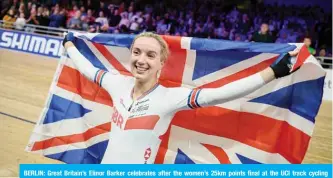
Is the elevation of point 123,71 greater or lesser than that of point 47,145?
greater

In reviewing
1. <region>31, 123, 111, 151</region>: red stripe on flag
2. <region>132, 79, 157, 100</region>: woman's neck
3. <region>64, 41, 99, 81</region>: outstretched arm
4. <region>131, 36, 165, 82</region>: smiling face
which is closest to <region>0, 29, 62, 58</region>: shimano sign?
<region>31, 123, 111, 151</region>: red stripe on flag

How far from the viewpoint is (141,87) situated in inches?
110

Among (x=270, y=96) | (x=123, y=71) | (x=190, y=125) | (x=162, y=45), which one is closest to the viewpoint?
(x=162, y=45)

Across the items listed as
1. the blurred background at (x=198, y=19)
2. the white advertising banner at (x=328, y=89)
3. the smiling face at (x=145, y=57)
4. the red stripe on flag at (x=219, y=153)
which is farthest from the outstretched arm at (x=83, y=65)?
the blurred background at (x=198, y=19)

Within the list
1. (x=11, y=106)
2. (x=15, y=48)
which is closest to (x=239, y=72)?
(x=11, y=106)

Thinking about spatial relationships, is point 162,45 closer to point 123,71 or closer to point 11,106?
point 123,71

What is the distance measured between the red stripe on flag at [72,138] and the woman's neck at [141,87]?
927mm

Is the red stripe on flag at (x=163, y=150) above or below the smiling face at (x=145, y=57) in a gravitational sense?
below

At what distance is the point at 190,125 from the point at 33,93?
5308 mm

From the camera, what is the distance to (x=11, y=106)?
21.3 ft

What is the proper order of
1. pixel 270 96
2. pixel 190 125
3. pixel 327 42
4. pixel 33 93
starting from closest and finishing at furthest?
pixel 270 96, pixel 190 125, pixel 33 93, pixel 327 42

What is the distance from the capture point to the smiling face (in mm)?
2662

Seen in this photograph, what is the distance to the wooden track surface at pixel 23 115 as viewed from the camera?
14.6 ft

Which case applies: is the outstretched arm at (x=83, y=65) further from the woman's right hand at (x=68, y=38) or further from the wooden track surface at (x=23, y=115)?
the wooden track surface at (x=23, y=115)
